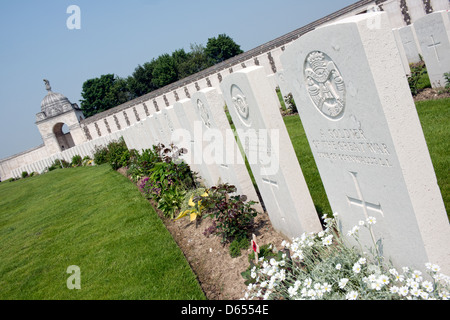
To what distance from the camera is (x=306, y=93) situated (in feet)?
11.1

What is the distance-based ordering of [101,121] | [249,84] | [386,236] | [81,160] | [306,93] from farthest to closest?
1. [101,121]
2. [81,160]
3. [249,84]
4. [306,93]
5. [386,236]

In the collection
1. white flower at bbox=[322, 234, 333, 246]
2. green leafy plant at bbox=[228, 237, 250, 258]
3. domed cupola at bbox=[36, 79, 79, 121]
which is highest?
domed cupola at bbox=[36, 79, 79, 121]

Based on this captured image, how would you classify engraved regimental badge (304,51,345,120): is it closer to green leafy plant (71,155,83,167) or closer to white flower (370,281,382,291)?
white flower (370,281,382,291)

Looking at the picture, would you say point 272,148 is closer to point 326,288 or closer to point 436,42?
point 326,288

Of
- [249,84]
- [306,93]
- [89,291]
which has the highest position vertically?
[249,84]

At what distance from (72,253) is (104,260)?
4.22 feet

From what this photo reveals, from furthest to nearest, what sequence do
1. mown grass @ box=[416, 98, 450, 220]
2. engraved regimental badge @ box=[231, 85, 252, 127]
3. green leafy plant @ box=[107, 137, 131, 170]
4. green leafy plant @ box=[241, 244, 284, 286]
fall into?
green leafy plant @ box=[107, 137, 131, 170], mown grass @ box=[416, 98, 450, 220], engraved regimental badge @ box=[231, 85, 252, 127], green leafy plant @ box=[241, 244, 284, 286]

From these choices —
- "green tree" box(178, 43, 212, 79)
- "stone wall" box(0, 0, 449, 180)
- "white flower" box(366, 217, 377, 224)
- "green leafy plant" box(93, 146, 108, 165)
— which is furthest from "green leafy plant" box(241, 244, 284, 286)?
"green tree" box(178, 43, 212, 79)

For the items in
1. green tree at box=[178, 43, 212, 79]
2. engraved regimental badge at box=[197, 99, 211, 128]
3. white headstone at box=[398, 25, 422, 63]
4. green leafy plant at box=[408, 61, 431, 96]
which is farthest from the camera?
green tree at box=[178, 43, 212, 79]

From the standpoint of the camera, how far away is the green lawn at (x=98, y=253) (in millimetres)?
4734

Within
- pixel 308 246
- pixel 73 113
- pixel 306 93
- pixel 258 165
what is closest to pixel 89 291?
pixel 258 165

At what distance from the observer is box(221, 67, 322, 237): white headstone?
13.3 feet
